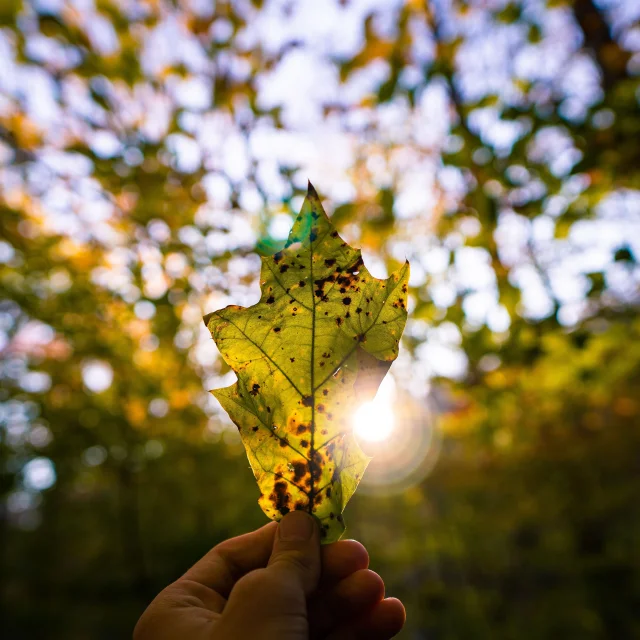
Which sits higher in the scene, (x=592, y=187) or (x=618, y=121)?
(x=618, y=121)

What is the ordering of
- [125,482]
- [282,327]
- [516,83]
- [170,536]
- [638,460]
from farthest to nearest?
[638,460] < [170,536] < [125,482] < [516,83] < [282,327]

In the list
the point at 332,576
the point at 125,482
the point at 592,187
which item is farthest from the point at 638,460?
the point at 332,576

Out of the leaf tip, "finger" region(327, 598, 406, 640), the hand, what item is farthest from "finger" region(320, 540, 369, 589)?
the leaf tip

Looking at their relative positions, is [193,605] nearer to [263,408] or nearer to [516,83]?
[263,408]

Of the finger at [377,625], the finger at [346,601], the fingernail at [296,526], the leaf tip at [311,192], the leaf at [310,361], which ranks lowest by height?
the finger at [377,625]

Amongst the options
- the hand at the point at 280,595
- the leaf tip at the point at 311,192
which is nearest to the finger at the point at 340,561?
the hand at the point at 280,595

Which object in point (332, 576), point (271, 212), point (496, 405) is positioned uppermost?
point (271, 212)

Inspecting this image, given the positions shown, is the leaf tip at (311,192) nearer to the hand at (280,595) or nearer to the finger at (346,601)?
the hand at (280,595)

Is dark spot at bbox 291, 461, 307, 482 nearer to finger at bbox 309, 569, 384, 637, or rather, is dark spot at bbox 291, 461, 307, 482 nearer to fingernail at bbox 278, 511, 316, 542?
fingernail at bbox 278, 511, 316, 542
